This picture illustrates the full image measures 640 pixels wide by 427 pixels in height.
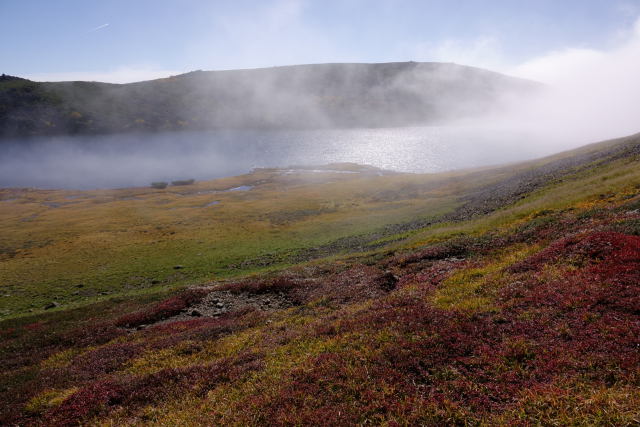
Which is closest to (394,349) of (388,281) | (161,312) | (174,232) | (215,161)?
(388,281)

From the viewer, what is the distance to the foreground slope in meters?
9.11

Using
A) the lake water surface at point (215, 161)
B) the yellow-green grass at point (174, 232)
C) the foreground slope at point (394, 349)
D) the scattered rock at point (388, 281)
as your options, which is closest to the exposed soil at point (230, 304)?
the foreground slope at point (394, 349)

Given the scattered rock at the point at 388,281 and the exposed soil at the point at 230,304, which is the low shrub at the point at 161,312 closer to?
the exposed soil at the point at 230,304

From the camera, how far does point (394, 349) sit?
1184 centimetres

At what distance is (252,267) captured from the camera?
1703 inches

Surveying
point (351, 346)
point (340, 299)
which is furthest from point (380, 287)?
point (351, 346)

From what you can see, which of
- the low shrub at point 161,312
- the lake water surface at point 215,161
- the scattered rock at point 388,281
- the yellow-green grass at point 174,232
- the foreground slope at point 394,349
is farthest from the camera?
the lake water surface at point 215,161

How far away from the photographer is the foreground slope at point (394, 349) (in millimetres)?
9109

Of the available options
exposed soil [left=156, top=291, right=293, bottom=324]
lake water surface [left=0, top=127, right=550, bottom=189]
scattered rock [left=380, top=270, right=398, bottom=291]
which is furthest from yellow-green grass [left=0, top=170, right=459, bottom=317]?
lake water surface [left=0, top=127, right=550, bottom=189]

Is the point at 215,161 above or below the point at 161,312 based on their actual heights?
above

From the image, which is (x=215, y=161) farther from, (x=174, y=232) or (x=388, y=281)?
(x=388, y=281)

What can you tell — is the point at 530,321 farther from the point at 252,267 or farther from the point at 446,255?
the point at 252,267

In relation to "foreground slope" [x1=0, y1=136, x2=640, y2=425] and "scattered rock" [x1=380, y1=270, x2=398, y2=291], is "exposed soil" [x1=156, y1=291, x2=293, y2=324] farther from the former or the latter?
"scattered rock" [x1=380, y1=270, x2=398, y2=291]

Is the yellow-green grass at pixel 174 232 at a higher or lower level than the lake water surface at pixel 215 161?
lower
